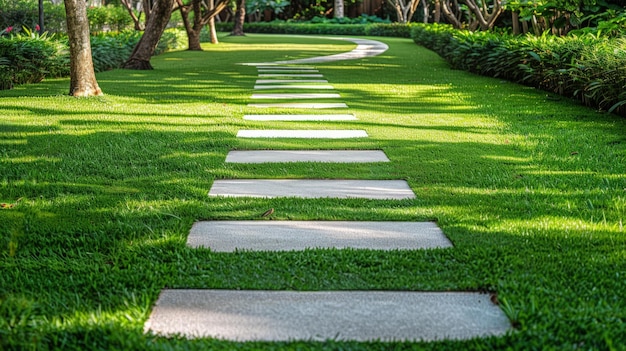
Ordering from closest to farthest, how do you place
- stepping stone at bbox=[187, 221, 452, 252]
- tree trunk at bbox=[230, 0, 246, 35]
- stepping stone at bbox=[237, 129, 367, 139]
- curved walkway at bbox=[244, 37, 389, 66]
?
stepping stone at bbox=[187, 221, 452, 252] < stepping stone at bbox=[237, 129, 367, 139] < curved walkway at bbox=[244, 37, 389, 66] < tree trunk at bbox=[230, 0, 246, 35]

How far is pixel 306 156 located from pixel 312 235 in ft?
6.99

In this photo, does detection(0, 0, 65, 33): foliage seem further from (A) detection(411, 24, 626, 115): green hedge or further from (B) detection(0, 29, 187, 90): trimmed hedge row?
(A) detection(411, 24, 626, 115): green hedge

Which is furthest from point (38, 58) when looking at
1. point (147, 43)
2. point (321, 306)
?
point (321, 306)

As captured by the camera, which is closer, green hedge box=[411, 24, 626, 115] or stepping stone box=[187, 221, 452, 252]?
stepping stone box=[187, 221, 452, 252]

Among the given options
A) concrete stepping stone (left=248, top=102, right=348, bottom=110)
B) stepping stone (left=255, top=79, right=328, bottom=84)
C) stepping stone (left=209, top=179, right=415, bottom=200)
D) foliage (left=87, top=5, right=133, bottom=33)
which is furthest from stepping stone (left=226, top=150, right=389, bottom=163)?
foliage (left=87, top=5, right=133, bottom=33)

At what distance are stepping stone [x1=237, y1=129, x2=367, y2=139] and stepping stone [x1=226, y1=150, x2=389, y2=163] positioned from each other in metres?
0.68

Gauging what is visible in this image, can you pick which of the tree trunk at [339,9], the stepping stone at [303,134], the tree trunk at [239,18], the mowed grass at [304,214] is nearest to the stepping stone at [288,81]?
the mowed grass at [304,214]

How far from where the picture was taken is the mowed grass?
267 cm

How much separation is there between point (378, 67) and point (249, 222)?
11.2 m

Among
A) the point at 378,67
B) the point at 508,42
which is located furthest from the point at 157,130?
the point at 378,67

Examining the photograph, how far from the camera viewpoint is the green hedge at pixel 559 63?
7914mm

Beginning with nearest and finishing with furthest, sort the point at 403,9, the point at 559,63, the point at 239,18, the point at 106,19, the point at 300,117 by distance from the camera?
the point at 300,117
the point at 559,63
the point at 106,19
the point at 239,18
the point at 403,9

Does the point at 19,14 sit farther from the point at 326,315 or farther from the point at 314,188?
the point at 326,315

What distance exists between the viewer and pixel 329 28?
33656mm
